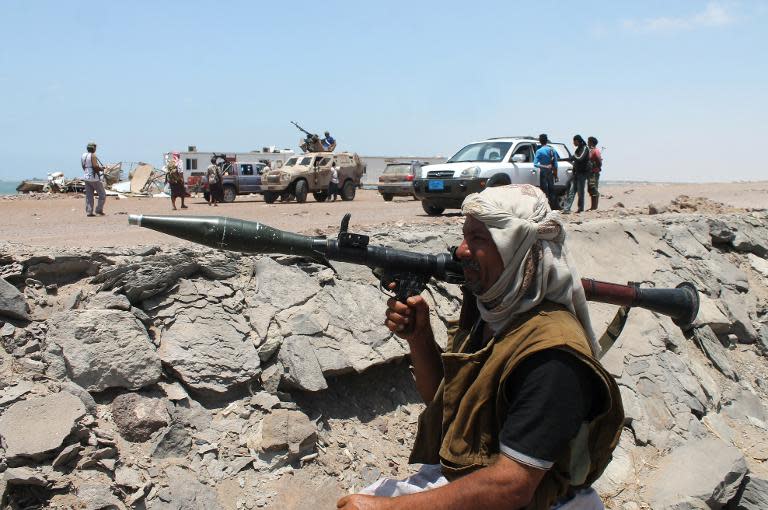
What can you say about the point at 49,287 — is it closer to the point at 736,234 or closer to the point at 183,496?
the point at 183,496

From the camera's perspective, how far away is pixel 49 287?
16.7ft

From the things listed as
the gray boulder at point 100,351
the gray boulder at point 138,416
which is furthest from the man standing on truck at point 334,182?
the gray boulder at point 138,416

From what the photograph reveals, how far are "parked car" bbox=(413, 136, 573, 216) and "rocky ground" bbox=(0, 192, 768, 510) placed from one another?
5.76 m

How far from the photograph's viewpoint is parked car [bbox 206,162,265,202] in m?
22.2

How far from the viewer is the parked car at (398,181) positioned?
71.8 ft

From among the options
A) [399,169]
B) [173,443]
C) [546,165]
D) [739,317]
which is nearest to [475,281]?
[173,443]

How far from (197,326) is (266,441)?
1.06 m

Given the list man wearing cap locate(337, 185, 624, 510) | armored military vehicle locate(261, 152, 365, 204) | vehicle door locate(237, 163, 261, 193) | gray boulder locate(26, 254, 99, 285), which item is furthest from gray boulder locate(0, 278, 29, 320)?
vehicle door locate(237, 163, 261, 193)

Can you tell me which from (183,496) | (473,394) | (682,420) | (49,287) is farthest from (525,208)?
(682,420)

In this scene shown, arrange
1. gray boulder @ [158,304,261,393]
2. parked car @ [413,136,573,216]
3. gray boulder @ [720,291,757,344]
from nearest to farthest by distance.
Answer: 1. gray boulder @ [158,304,261,393]
2. gray boulder @ [720,291,757,344]
3. parked car @ [413,136,573,216]

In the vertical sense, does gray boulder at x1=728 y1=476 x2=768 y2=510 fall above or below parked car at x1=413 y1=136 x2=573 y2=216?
below

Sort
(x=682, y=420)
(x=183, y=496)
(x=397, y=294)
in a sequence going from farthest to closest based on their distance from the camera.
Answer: (x=682, y=420)
(x=183, y=496)
(x=397, y=294)

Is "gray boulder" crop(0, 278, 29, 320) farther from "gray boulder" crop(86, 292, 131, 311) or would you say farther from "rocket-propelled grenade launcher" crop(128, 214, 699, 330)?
"rocket-propelled grenade launcher" crop(128, 214, 699, 330)

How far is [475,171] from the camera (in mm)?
12852
